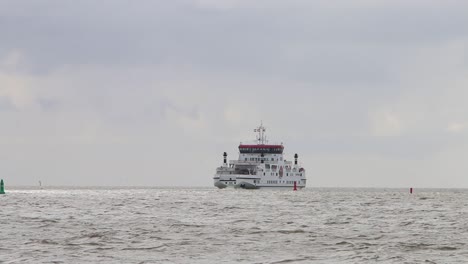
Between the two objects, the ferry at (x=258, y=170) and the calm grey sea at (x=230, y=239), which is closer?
the calm grey sea at (x=230, y=239)

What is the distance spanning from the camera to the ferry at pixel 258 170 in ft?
543

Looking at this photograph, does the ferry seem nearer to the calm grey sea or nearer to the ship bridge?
the ship bridge

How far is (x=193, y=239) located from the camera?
124 ft

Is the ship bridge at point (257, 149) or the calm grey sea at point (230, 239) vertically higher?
the ship bridge at point (257, 149)

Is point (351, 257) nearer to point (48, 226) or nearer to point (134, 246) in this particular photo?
point (134, 246)

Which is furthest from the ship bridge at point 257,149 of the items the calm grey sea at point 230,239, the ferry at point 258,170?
the calm grey sea at point 230,239

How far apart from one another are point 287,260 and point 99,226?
18017 millimetres

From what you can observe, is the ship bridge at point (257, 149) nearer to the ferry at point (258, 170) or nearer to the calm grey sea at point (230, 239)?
the ferry at point (258, 170)

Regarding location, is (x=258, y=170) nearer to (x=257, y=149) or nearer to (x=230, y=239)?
(x=257, y=149)

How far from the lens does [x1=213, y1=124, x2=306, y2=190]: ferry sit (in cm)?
16550

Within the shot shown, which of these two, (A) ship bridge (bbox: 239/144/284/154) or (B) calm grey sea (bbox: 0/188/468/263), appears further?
(A) ship bridge (bbox: 239/144/284/154)

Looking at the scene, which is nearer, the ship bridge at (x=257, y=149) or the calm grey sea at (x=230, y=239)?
the calm grey sea at (x=230, y=239)

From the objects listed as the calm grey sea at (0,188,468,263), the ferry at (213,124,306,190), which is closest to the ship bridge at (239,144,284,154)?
the ferry at (213,124,306,190)

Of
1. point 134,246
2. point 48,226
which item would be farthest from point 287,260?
point 48,226
